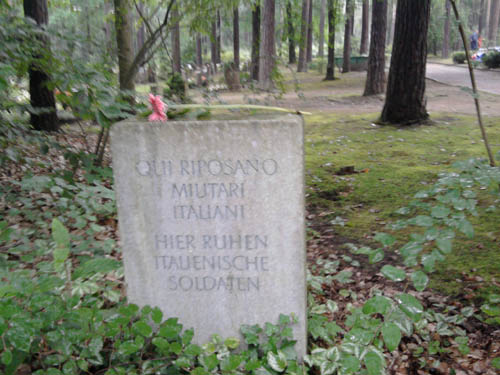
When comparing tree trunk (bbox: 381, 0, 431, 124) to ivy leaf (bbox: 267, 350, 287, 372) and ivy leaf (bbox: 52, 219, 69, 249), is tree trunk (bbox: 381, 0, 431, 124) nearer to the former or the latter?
ivy leaf (bbox: 267, 350, 287, 372)

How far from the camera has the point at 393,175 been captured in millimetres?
5934

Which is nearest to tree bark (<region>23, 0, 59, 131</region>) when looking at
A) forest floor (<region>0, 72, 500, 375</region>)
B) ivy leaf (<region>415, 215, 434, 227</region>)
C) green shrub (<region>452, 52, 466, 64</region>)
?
forest floor (<region>0, 72, 500, 375</region>)

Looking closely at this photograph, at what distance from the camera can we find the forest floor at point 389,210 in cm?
276

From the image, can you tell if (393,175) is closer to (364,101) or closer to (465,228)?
(465,228)

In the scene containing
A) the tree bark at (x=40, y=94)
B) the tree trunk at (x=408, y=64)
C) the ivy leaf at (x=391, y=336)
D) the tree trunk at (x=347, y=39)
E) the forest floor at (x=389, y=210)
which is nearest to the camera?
the ivy leaf at (x=391, y=336)

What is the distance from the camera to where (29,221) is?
4699mm

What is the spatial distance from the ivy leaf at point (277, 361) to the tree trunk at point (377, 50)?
12.3m

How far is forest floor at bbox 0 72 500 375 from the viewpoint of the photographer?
276cm

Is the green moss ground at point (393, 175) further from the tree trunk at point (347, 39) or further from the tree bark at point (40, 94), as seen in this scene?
the tree trunk at point (347, 39)

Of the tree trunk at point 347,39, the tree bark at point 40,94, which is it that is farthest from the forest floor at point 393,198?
the tree trunk at point 347,39

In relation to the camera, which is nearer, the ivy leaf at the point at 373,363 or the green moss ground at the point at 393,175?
the ivy leaf at the point at 373,363

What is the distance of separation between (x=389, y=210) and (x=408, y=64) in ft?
15.2

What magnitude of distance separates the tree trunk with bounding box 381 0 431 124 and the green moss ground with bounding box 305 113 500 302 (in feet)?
1.28

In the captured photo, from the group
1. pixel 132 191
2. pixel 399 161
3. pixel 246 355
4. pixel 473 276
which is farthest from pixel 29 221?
pixel 399 161
